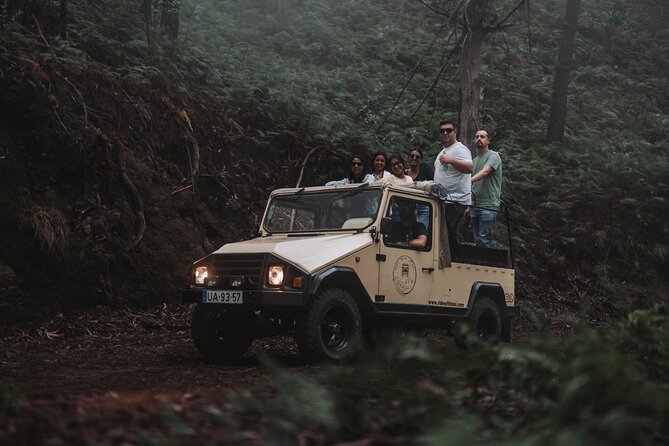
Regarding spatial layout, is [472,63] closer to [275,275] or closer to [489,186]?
[489,186]

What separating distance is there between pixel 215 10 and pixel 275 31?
8.11 ft

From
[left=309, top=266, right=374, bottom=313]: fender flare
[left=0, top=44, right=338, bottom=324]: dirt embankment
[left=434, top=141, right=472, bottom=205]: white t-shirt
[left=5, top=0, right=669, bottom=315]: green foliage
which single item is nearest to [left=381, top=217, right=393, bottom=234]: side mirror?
[left=309, top=266, right=374, bottom=313]: fender flare

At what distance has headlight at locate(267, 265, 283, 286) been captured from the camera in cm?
788

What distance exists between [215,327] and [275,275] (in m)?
1.20

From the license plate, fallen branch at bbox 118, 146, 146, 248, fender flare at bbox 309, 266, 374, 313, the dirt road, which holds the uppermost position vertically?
fallen branch at bbox 118, 146, 146, 248

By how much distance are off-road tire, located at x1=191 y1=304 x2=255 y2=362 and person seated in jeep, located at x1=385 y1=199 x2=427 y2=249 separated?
207cm

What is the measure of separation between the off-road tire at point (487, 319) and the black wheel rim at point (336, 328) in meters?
2.56

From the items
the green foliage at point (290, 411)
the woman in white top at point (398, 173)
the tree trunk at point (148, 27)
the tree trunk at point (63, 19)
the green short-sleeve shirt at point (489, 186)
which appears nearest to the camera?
the green foliage at point (290, 411)

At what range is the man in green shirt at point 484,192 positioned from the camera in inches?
425

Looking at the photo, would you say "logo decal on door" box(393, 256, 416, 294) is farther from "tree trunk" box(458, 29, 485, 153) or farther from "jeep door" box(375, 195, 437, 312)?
"tree trunk" box(458, 29, 485, 153)

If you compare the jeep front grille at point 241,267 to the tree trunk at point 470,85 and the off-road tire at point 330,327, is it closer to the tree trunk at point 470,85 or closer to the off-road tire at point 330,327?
the off-road tire at point 330,327

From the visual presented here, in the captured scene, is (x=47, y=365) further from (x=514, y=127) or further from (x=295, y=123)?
(x=514, y=127)

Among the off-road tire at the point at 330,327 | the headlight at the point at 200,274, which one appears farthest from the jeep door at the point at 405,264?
the headlight at the point at 200,274

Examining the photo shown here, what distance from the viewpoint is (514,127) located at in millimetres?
21016
